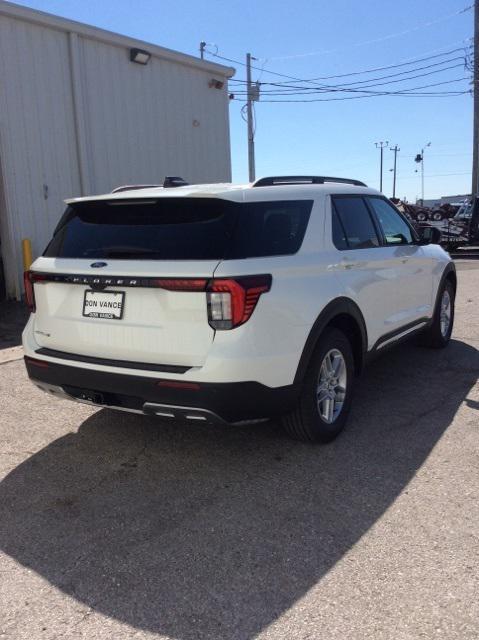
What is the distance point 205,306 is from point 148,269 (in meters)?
0.41

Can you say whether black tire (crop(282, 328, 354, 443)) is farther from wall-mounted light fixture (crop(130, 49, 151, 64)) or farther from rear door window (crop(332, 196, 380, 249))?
wall-mounted light fixture (crop(130, 49, 151, 64))

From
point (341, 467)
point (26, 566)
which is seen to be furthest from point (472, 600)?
point (26, 566)

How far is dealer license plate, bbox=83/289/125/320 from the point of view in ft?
11.3

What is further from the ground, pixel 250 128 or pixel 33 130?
pixel 250 128

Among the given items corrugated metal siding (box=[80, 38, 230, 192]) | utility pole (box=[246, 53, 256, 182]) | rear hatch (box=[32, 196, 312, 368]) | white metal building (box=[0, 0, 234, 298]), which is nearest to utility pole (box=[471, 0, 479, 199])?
utility pole (box=[246, 53, 256, 182])

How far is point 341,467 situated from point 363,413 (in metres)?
1.06

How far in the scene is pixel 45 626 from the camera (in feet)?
7.73

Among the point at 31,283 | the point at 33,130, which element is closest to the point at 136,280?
the point at 31,283

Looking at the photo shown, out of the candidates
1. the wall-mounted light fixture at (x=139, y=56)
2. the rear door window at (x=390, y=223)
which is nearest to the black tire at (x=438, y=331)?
the rear door window at (x=390, y=223)

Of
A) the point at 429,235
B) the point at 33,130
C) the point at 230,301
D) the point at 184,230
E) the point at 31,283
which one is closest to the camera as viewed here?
the point at 230,301

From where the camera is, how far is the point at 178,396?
3.27 m

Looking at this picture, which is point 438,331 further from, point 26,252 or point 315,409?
point 26,252

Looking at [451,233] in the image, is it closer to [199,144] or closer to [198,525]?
[199,144]

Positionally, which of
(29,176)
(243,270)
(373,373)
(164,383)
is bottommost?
(373,373)
